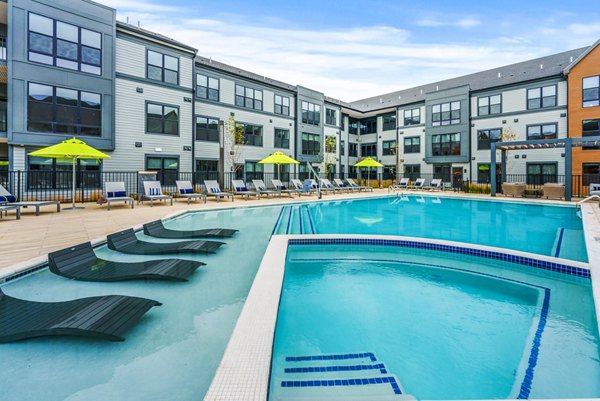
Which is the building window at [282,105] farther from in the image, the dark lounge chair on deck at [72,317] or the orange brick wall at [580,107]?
the dark lounge chair on deck at [72,317]

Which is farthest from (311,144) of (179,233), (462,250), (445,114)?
(462,250)

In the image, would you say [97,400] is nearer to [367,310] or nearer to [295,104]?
[367,310]

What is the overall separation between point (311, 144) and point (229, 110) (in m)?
8.16

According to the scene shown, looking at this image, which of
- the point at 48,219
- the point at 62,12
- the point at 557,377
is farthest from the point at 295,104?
the point at 557,377

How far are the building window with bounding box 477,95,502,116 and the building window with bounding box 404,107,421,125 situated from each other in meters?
4.85

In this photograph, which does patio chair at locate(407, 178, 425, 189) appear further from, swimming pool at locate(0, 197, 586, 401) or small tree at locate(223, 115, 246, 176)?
swimming pool at locate(0, 197, 586, 401)

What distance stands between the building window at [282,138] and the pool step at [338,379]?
2192cm

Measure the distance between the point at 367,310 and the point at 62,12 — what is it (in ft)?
57.9

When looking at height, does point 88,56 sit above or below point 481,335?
above

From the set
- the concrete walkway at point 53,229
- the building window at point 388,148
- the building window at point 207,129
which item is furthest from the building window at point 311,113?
the concrete walkway at point 53,229

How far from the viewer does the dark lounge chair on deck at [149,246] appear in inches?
226

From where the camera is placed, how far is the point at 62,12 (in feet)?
45.2

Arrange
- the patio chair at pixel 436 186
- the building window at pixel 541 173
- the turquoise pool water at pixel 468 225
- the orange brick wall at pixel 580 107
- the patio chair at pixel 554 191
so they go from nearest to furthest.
A: the turquoise pool water at pixel 468 225
the patio chair at pixel 554 191
the orange brick wall at pixel 580 107
the building window at pixel 541 173
the patio chair at pixel 436 186

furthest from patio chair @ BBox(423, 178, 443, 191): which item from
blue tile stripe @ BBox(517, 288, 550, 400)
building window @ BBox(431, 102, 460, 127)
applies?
blue tile stripe @ BBox(517, 288, 550, 400)
